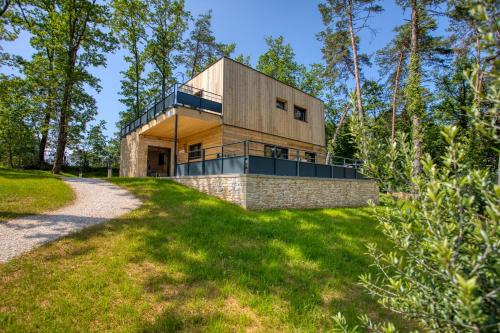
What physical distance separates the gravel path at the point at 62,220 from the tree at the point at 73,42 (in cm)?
1096

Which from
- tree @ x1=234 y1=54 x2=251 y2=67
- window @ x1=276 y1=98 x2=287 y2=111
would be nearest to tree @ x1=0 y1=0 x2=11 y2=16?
window @ x1=276 y1=98 x2=287 y2=111

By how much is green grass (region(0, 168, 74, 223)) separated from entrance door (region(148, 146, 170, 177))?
28.1 ft

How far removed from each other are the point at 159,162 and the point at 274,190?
13.3m

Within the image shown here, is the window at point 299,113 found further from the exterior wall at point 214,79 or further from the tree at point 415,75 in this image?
the tree at point 415,75

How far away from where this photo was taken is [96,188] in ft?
40.0

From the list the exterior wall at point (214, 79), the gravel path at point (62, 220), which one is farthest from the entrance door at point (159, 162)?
the gravel path at point (62, 220)

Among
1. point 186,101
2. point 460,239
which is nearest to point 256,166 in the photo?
point 186,101

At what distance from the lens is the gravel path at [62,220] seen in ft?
18.1

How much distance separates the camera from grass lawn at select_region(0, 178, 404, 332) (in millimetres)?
3525

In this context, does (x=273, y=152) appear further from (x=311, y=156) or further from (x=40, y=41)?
(x=40, y=41)

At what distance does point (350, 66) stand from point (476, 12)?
2402 cm

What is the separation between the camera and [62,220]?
23.6ft

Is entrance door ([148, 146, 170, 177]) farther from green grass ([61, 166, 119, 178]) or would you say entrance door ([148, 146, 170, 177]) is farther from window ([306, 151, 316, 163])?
green grass ([61, 166, 119, 178])

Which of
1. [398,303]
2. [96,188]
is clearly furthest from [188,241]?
[96,188]
